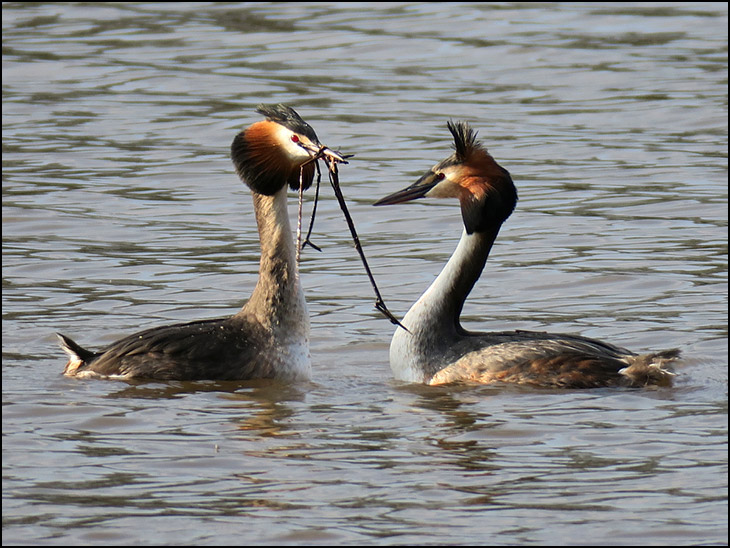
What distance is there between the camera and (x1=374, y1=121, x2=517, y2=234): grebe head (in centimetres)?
927

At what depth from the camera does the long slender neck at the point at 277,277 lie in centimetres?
889

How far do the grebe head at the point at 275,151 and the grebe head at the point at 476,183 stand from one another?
973mm

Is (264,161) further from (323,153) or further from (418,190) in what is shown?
(418,190)

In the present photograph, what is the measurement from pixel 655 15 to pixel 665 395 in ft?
48.4

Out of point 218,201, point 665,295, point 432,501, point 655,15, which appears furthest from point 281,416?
point 655,15

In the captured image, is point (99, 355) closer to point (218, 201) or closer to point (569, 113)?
point (218, 201)

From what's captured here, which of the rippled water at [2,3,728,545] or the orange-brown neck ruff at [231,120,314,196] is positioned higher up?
the orange-brown neck ruff at [231,120,314,196]

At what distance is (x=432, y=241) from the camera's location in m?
12.7

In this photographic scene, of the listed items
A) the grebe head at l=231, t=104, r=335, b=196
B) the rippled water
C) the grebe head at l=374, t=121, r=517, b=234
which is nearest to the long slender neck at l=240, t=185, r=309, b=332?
the grebe head at l=231, t=104, r=335, b=196

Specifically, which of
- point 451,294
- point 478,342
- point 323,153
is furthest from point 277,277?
point 478,342

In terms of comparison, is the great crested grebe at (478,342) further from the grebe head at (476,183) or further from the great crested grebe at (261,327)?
the great crested grebe at (261,327)

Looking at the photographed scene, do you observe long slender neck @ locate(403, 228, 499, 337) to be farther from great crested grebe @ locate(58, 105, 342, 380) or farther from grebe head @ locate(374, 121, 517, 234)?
great crested grebe @ locate(58, 105, 342, 380)

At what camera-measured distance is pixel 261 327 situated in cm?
888

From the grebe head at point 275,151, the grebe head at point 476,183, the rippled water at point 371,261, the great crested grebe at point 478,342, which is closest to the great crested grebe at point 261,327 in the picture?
the grebe head at point 275,151
